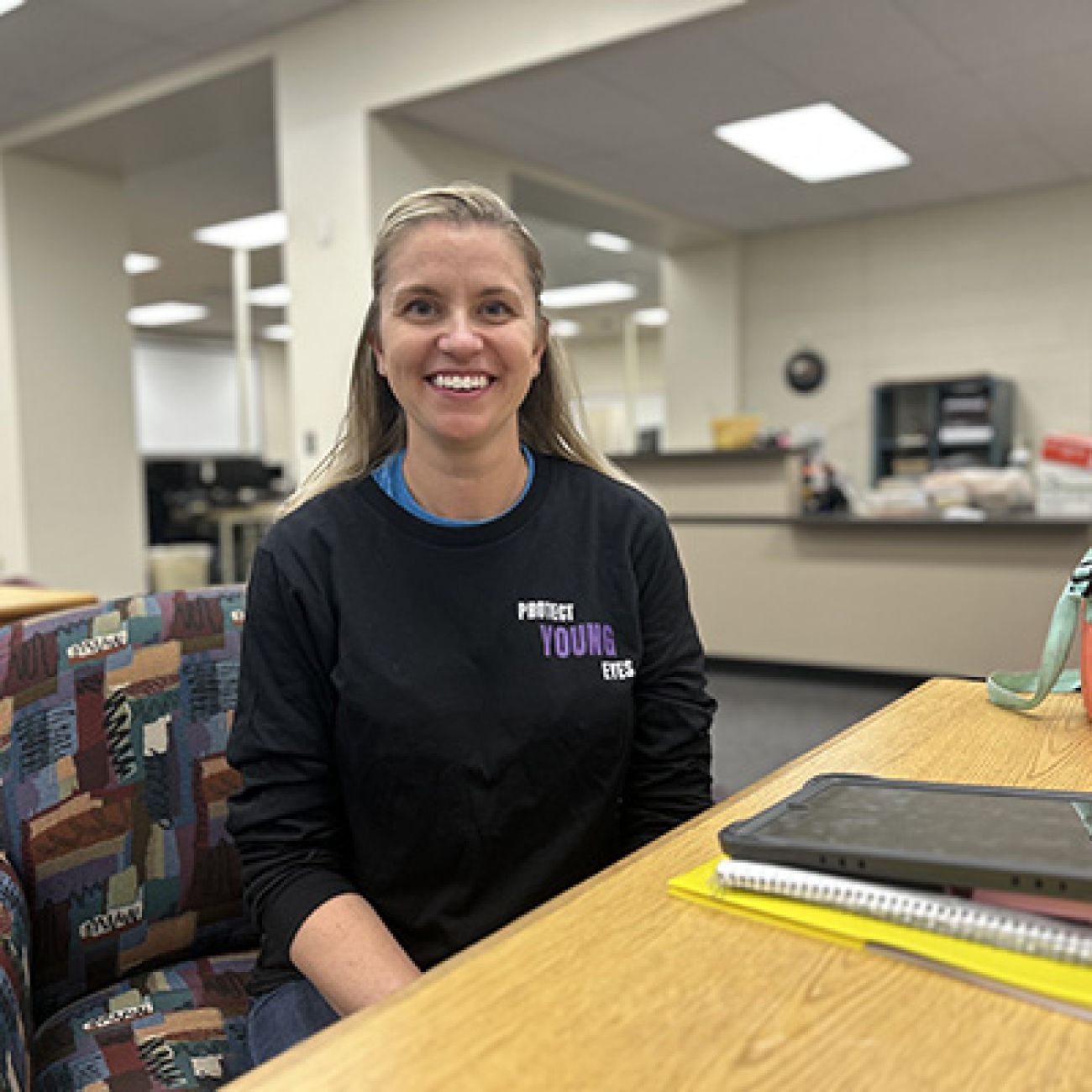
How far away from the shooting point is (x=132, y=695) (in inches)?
46.9

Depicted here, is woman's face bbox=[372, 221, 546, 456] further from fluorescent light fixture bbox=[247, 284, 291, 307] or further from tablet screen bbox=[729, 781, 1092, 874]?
fluorescent light fixture bbox=[247, 284, 291, 307]

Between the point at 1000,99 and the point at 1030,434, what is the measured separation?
102 inches

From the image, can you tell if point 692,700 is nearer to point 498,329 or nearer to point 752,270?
point 498,329

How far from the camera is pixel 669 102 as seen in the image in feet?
15.2

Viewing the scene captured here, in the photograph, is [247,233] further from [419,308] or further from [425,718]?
[425,718]

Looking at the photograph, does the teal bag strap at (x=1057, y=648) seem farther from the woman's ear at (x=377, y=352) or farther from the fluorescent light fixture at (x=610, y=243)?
the fluorescent light fixture at (x=610, y=243)

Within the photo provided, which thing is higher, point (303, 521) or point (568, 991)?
point (303, 521)

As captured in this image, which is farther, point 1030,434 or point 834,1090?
point 1030,434

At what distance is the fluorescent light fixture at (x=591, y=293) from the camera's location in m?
9.91

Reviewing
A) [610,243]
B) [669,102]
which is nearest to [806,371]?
[610,243]

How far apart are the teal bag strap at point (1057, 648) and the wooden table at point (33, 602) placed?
2094mm

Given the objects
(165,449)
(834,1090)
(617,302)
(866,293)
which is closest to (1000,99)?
(866,293)

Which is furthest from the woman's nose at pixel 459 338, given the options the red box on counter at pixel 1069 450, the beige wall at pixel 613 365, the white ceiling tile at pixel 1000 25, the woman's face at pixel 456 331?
the beige wall at pixel 613 365

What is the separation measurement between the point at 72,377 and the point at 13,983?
5.57 meters
